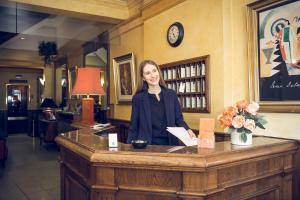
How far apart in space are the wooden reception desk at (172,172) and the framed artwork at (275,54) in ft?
2.67

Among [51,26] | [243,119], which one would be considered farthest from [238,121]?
[51,26]

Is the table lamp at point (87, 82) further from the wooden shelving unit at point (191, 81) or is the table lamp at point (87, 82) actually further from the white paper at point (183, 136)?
the white paper at point (183, 136)

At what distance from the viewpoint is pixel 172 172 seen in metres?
1.84

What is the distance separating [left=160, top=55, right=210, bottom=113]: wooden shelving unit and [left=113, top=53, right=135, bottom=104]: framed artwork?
4.27 feet

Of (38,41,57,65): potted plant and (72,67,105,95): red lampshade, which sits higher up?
(38,41,57,65): potted plant

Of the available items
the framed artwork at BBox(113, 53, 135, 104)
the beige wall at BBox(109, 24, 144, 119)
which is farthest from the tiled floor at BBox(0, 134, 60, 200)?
the framed artwork at BBox(113, 53, 135, 104)

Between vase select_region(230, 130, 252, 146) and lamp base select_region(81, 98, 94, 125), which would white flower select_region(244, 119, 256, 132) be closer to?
vase select_region(230, 130, 252, 146)

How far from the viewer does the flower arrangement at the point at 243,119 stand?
222 cm

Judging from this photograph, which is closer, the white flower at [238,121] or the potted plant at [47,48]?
the white flower at [238,121]

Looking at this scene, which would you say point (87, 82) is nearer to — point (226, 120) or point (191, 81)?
point (191, 81)

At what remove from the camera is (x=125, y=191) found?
1.93 metres

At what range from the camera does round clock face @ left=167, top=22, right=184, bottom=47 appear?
13.2 feet

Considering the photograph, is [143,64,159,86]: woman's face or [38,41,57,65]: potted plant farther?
[38,41,57,65]: potted plant

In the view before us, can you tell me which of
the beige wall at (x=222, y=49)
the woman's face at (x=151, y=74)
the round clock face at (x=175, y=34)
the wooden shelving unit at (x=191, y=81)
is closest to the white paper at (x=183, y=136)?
the woman's face at (x=151, y=74)
